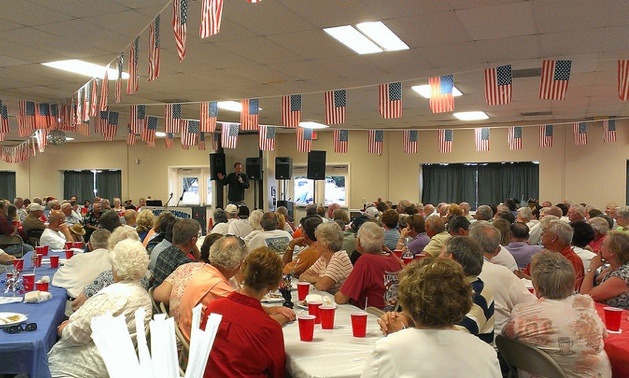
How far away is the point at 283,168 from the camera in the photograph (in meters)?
15.9

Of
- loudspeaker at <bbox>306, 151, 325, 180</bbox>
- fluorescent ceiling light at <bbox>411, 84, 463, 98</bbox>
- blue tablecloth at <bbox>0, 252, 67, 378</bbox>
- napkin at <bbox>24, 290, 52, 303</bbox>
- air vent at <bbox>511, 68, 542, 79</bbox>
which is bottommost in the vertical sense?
blue tablecloth at <bbox>0, 252, 67, 378</bbox>

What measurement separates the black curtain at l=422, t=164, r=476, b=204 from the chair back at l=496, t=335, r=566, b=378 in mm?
13090

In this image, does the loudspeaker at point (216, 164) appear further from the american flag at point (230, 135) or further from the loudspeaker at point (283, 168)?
the american flag at point (230, 135)

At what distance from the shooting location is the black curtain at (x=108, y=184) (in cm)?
2044

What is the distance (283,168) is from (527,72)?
8957 millimetres

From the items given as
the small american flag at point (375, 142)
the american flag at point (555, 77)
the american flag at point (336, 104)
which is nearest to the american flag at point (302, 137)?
the small american flag at point (375, 142)

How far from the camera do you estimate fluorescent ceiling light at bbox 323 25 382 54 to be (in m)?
5.98

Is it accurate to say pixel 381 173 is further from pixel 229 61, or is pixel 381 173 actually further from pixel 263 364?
pixel 263 364

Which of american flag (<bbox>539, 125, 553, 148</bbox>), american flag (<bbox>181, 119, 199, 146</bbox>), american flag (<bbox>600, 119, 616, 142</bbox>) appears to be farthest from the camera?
american flag (<bbox>539, 125, 553, 148</bbox>)

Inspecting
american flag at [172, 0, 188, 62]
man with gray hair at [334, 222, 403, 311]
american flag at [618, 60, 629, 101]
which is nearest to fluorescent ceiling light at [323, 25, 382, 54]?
american flag at [172, 0, 188, 62]

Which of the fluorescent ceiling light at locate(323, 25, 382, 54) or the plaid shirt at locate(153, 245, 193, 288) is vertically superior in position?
the fluorescent ceiling light at locate(323, 25, 382, 54)

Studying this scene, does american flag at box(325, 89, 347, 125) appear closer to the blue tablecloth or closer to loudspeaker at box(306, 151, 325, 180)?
loudspeaker at box(306, 151, 325, 180)

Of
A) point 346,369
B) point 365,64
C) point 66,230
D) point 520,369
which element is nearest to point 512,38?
point 365,64

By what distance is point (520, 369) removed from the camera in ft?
9.12
